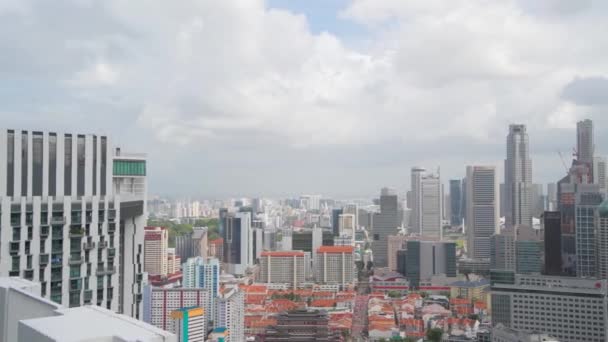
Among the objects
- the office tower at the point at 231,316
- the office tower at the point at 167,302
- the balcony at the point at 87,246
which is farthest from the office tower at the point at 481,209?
the balcony at the point at 87,246

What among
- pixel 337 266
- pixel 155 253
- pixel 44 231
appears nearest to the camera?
pixel 44 231

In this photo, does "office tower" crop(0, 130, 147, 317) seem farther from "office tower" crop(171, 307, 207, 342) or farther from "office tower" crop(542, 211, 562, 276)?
"office tower" crop(542, 211, 562, 276)

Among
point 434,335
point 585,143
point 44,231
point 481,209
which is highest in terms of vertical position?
point 585,143

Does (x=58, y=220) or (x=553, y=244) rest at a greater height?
(x=58, y=220)

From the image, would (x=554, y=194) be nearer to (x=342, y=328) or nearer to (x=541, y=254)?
(x=541, y=254)

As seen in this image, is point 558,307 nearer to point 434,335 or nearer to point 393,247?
point 434,335

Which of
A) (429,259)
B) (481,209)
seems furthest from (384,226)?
(429,259)

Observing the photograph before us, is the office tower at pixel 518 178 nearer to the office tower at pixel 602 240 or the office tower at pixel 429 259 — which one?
the office tower at pixel 429 259
